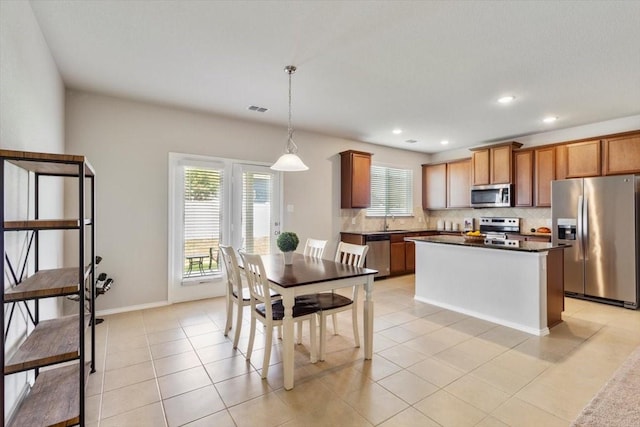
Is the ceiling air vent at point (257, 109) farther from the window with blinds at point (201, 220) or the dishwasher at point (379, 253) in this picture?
the dishwasher at point (379, 253)

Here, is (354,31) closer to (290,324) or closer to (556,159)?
(290,324)

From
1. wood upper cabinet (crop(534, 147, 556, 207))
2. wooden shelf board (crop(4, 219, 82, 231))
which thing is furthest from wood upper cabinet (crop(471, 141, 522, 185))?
wooden shelf board (crop(4, 219, 82, 231))

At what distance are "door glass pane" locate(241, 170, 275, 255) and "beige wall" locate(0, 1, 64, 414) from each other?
230 centimetres

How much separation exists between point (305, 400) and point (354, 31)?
279cm

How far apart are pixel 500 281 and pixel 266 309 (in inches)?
108

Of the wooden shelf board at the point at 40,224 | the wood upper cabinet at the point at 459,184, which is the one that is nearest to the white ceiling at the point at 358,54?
the wooden shelf board at the point at 40,224

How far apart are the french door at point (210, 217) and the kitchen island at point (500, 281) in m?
2.57

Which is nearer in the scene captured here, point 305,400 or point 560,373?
point 305,400

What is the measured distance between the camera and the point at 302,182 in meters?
5.41

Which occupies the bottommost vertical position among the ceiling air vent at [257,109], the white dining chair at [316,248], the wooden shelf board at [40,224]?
the white dining chair at [316,248]

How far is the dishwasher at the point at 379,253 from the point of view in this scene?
5590mm

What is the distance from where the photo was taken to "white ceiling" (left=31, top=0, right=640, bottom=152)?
87.7 inches

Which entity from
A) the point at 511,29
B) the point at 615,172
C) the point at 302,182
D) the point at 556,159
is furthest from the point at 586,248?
the point at 302,182

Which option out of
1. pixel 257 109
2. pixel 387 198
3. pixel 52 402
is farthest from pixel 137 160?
pixel 387 198
